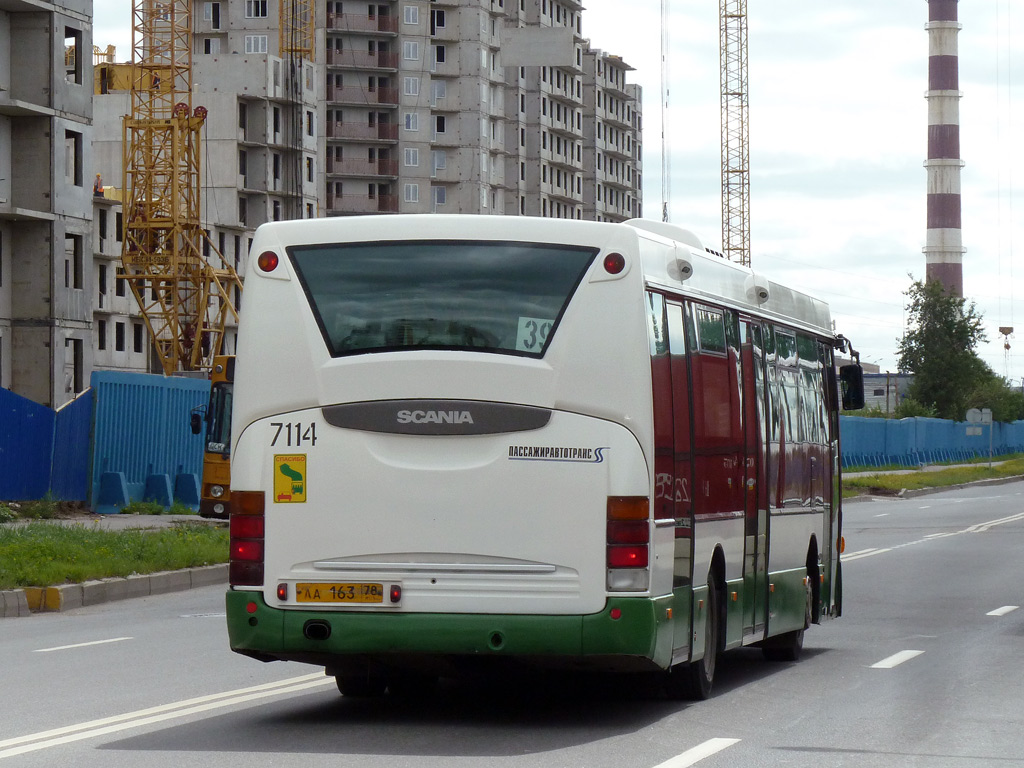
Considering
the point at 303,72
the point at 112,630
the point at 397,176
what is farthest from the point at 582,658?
the point at 397,176

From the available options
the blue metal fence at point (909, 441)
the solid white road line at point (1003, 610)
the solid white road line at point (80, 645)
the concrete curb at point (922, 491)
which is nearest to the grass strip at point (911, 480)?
the concrete curb at point (922, 491)

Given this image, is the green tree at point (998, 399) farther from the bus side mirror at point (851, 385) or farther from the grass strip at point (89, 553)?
the bus side mirror at point (851, 385)

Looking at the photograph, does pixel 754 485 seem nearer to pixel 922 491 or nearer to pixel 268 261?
pixel 268 261

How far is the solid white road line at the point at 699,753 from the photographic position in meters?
8.45

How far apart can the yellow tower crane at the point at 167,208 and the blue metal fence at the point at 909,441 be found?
1356 inches

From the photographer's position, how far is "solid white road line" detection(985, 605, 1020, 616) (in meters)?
18.3

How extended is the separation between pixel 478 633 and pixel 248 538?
1.32 metres

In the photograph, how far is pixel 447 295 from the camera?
31.9 ft

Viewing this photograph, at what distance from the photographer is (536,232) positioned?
975 cm

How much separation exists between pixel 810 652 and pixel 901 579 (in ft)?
27.8

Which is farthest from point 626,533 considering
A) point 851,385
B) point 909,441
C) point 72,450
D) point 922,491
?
point 909,441

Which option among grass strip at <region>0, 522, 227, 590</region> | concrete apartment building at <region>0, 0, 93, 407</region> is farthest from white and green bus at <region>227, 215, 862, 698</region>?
concrete apartment building at <region>0, 0, 93, 407</region>

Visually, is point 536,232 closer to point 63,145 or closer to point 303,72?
point 63,145

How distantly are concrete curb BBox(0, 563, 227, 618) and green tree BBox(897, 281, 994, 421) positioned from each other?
89638mm
